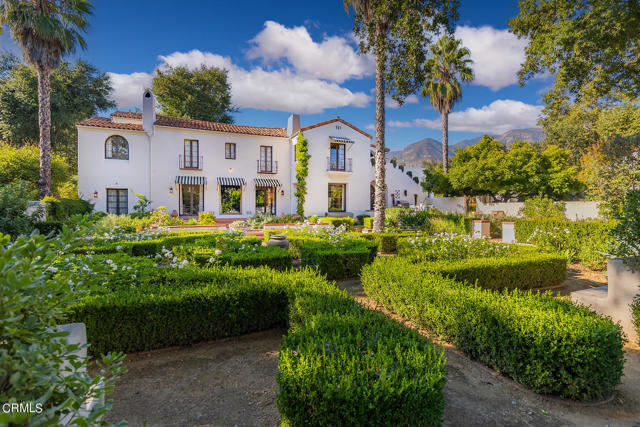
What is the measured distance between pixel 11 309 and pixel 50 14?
21227mm

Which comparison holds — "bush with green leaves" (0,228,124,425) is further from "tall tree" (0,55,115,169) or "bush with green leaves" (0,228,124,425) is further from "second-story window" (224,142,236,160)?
"tall tree" (0,55,115,169)

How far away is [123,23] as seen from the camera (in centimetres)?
1214

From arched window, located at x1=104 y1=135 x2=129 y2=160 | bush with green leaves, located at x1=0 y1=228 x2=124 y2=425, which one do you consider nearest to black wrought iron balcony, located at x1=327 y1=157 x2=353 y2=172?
arched window, located at x1=104 y1=135 x2=129 y2=160

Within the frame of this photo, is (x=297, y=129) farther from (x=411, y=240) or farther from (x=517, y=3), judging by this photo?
(x=411, y=240)

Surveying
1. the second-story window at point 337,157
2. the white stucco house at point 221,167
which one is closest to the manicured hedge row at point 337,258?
the white stucco house at point 221,167

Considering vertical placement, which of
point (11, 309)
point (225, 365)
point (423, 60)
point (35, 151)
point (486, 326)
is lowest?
point (225, 365)

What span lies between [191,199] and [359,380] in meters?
21.9

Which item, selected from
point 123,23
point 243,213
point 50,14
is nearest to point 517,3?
point 123,23

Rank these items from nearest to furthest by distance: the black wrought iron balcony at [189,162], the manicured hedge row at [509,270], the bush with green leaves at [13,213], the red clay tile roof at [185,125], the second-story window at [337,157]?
the manicured hedge row at [509,270]
the bush with green leaves at [13,213]
the red clay tile roof at [185,125]
the black wrought iron balcony at [189,162]
the second-story window at [337,157]

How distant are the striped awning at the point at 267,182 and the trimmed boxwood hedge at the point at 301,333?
17825mm

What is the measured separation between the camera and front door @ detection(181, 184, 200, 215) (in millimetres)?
21562

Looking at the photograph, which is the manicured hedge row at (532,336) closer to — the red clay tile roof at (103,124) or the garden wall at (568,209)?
the garden wall at (568,209)

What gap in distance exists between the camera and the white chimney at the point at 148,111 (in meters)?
19.6

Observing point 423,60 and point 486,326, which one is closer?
point 486,326
